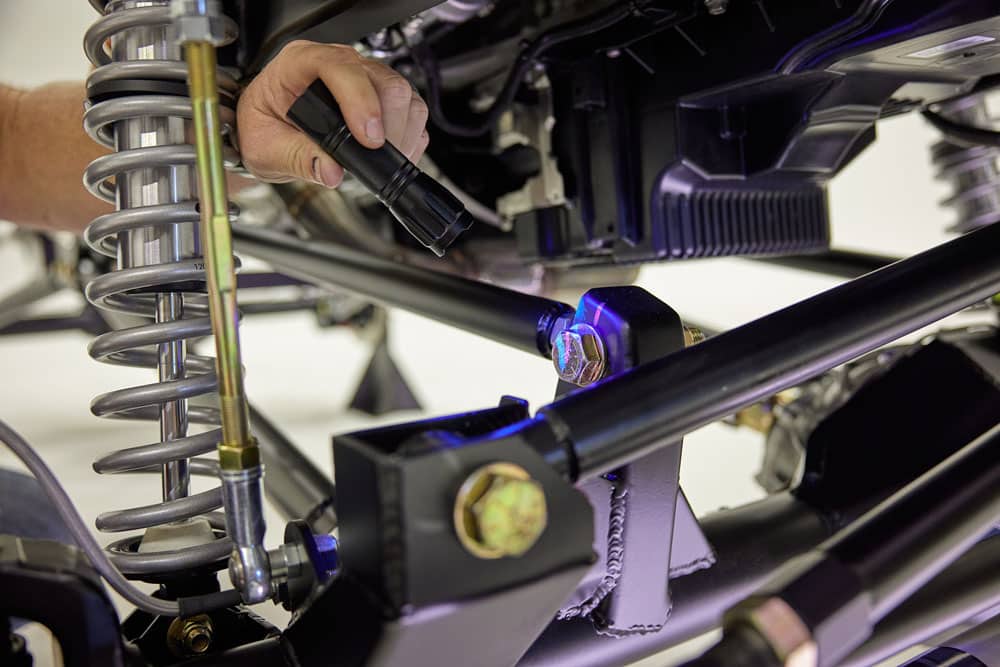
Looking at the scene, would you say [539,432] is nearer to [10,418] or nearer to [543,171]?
[543,171]

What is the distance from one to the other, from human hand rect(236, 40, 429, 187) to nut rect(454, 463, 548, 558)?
0.22m

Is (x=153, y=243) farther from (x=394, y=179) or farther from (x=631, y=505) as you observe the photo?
(x=631, y=505)

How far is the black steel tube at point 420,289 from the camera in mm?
642

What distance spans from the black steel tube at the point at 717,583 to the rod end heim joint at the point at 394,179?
0.86ft

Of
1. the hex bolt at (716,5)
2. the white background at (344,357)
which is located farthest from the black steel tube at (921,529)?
the white background at (344,357)

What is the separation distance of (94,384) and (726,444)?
187cm

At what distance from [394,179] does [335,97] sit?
63 mm

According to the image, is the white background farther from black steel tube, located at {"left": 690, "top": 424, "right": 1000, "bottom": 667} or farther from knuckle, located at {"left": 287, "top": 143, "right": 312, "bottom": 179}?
black steel tube, located at {"left": 690, "top": 424, "right": 1000, "bottom": 667}

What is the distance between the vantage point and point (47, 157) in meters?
0.77

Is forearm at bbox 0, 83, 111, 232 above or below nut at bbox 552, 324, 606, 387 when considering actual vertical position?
above

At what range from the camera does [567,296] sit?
1.29 metres

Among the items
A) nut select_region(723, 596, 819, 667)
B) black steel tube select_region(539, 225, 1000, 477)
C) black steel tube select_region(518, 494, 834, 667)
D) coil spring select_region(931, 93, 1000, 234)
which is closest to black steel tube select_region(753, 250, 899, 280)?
coil spring select_region(931, 93, 1000, 234)

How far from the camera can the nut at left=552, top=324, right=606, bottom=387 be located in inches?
19.8

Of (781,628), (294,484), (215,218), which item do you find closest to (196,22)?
(215,218)
